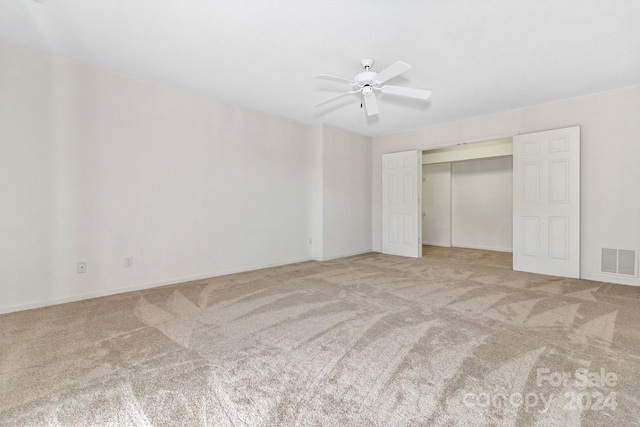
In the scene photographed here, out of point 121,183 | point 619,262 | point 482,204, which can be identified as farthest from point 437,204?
point 121,183

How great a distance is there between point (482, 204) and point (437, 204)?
1.11 meters

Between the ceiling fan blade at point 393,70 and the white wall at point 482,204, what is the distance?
5.59 metres

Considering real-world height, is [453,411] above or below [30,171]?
below

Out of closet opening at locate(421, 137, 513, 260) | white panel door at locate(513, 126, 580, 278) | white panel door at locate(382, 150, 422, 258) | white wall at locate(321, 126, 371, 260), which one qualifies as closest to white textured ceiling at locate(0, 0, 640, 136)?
white panel door at locate(513, 126, 580, 278)

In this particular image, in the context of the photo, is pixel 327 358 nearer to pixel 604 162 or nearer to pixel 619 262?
pixel 619 262

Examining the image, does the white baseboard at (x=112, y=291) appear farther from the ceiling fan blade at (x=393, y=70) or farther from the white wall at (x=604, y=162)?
the white wall at (x=604, y=162)

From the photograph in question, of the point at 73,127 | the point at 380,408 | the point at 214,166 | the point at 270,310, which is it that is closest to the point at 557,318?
the point at 380,408

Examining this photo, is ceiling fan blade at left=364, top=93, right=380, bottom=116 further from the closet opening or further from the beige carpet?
the closet opening

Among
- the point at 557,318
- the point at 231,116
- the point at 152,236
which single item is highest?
the point at 231,116

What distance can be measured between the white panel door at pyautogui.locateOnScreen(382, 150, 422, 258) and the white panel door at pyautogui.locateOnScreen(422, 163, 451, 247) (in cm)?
224

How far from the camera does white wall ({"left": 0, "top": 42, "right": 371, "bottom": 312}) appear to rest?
2883 millimetres

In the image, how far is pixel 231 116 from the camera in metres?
4.44

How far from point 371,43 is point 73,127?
3307 mm

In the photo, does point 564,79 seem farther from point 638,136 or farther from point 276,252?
point 276,252
